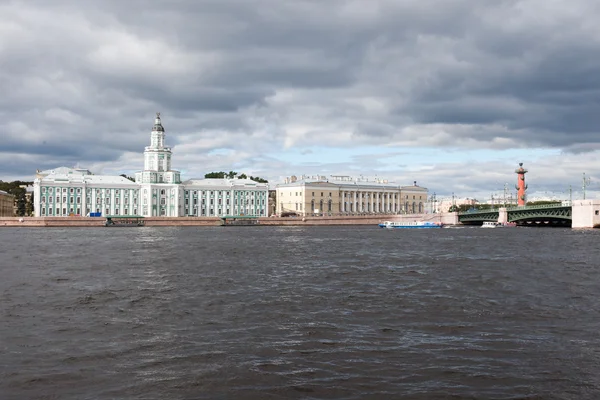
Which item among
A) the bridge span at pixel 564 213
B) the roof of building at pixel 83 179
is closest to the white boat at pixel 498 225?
the bridge span at pixel 564 213

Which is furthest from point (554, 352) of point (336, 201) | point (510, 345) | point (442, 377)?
point (336, 201)

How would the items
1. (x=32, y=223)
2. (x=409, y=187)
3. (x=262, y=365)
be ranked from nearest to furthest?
(x=262, y=365) → (x=32, y=223) → (x=409, y=187)

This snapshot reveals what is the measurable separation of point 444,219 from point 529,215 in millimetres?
19892

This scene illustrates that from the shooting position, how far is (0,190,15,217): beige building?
3681 inches

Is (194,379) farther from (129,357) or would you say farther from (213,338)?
(213,338)

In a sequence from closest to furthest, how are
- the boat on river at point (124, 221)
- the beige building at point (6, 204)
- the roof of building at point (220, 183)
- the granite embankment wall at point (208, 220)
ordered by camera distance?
the granite embankment wall at point (208, 220) → the boat on river at point (124, 221) → the beige building at point (6, 204) → the roof of building at point (220, 183)

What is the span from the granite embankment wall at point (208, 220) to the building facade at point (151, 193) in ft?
23.0

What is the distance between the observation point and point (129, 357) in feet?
29.1

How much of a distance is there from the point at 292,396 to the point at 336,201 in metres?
96.4

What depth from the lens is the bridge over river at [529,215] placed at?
66.9 metres

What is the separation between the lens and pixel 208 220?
86688 mm

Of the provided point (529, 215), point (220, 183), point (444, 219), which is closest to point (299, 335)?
point (529, 215)

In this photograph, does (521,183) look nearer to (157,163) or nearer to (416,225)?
(416,225)

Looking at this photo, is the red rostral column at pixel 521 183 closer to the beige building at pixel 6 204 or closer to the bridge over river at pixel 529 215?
the bridge over river at pixel 529 215
